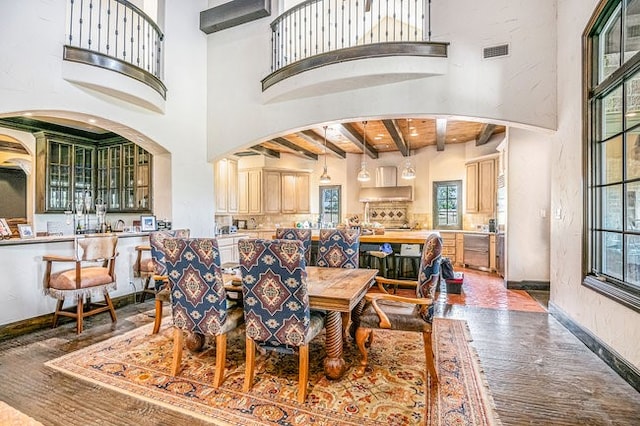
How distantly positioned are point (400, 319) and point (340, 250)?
131 cm

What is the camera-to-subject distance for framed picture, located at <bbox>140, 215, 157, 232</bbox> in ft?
15.3

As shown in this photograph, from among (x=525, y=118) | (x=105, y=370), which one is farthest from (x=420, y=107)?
(x=105, y=370)

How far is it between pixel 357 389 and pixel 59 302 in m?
3.43

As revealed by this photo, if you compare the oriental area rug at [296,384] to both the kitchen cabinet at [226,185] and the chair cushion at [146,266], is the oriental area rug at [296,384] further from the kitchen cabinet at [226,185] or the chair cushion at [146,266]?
the kitchen cabinet at [226,185]

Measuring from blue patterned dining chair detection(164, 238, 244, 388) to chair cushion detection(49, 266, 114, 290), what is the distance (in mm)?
1677

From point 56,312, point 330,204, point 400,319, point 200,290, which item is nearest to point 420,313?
point 400,319

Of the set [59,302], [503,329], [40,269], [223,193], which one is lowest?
[503,329]

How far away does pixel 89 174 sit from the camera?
630 cm

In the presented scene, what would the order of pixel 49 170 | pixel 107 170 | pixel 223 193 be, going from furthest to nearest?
1. pixel 223 193
2. pixel 107 170
3. pixel 49 170

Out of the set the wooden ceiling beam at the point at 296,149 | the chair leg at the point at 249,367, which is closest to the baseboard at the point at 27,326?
the chair leg at the point at 249,367

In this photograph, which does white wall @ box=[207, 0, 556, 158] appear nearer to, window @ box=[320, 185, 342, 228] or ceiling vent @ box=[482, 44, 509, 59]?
ceiling vent @ box=[482, 44, 509, 59]

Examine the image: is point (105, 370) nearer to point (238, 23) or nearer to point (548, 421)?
point (548, 421)

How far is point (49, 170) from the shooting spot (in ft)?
18.6

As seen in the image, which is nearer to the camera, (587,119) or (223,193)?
(587,119)
